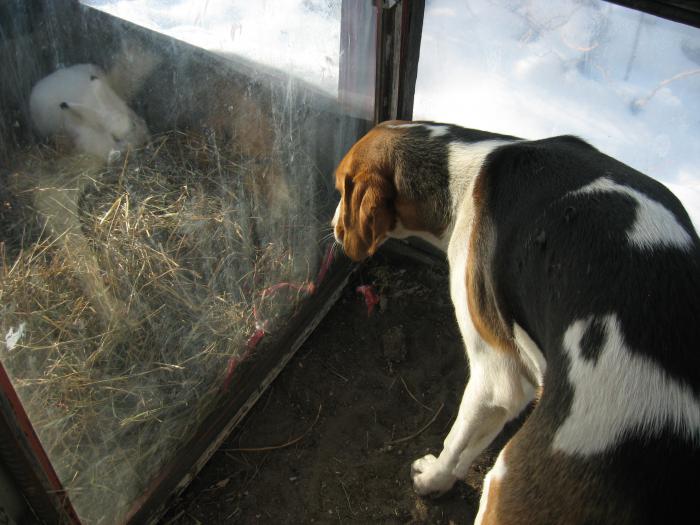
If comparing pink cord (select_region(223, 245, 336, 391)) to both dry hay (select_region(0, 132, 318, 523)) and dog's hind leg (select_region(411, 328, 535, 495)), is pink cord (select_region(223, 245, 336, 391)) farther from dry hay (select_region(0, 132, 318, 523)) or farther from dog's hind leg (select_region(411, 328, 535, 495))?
dog's hind leg (select_region(411, 328, 535, 495))

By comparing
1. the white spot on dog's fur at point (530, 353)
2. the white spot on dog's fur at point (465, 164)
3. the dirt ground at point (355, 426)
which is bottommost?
the dirt ground at point (355, 426)

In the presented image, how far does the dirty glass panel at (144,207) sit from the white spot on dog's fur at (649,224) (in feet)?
4.39

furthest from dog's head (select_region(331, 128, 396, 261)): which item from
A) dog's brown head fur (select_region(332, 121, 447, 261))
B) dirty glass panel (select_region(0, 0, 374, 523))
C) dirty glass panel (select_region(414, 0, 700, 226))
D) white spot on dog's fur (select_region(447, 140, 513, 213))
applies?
dirty glass panel (select_region(414, 0, 700, 226))

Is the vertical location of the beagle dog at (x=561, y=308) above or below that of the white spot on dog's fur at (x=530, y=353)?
above

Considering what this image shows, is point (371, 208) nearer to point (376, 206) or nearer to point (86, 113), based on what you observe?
point (376, 206)

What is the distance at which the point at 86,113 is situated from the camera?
2.14 m

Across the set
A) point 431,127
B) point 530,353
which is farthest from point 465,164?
point 530,353

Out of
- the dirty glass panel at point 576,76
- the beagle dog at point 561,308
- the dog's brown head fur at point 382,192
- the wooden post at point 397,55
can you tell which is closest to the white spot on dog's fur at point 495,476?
the beagle dog at point 561,308

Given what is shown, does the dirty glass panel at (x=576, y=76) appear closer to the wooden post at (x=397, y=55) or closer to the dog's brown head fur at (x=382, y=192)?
the wooden post at (x=397, y=55)

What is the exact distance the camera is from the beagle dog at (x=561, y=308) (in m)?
1.53

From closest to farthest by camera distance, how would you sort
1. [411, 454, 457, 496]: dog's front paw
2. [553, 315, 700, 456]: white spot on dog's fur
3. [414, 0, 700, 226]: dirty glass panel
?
1. [553, 315, 700, 456]: white spot on dog's fur
2. [414, 0, 700, 226]: dirty glass panel
3. [411, 454, 457, 496]: dog's front paw

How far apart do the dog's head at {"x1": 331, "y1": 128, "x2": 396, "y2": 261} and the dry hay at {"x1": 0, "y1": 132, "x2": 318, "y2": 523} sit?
1.34 ft

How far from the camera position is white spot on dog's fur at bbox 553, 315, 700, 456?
5.01ft

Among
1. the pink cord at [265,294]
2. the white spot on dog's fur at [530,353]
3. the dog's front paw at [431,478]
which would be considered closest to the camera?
the white spot on dog's fur at [530,353]
